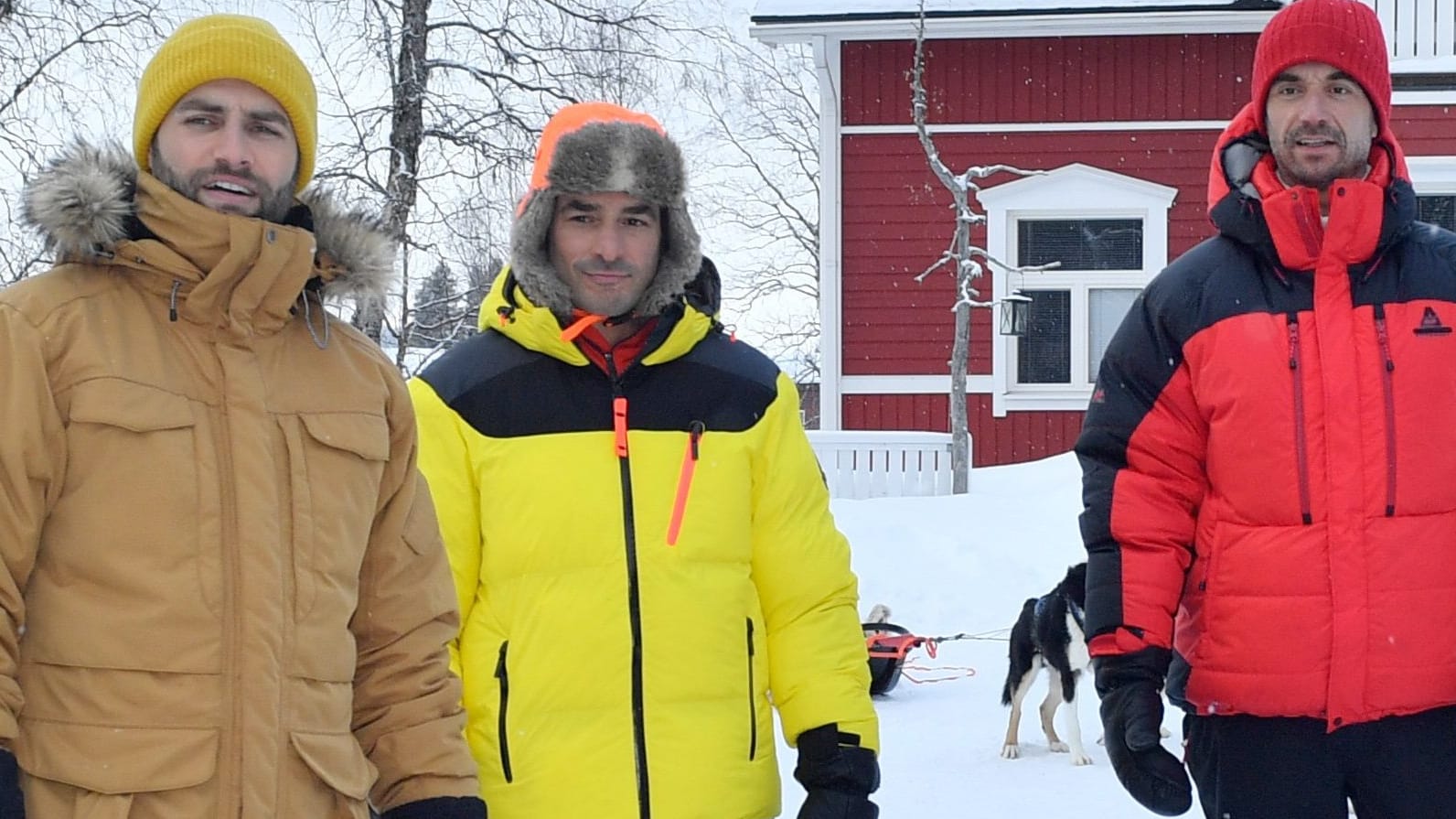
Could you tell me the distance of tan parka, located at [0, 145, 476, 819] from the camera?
1.83 m

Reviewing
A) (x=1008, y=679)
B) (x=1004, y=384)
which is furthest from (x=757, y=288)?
(x=1008, y=679)

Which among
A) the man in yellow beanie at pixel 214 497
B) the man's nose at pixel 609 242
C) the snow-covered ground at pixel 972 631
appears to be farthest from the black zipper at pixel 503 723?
the snow-covered ground at pixel 972 631

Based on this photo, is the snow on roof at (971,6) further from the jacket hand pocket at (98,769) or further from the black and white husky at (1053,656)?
the jacket hand pocket at (98,769)

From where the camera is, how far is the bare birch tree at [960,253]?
1334cm

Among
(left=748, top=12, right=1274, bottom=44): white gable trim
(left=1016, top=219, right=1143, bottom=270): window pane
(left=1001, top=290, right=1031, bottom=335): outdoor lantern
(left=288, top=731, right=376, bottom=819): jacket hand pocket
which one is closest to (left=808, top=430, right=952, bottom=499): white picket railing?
(left=1001, top=290, right=1031, bottom=335): outdoor lantern

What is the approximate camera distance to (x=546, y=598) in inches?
99.0

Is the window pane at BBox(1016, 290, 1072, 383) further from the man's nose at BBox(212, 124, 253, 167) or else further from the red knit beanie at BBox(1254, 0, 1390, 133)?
the man's nose at BBox(212, 124, 253, 167)

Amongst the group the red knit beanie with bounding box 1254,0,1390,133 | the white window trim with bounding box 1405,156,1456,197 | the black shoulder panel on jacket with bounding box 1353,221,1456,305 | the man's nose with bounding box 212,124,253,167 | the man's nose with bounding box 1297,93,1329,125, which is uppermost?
the white window trim with bounding box 1405,156,1456,197

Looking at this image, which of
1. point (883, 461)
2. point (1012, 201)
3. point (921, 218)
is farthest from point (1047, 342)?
point (883, 461)

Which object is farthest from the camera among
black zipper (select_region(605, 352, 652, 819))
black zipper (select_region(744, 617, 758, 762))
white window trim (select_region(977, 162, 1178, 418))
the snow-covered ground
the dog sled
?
white window trim (select_region(977, 162, 1178, 418))

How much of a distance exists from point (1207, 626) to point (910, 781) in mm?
3016

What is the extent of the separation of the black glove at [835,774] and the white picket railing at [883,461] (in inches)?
408

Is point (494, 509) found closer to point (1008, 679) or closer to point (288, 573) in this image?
point (288, 573)

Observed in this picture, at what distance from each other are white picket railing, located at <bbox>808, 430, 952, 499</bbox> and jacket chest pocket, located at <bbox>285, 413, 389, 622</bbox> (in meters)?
10.9
